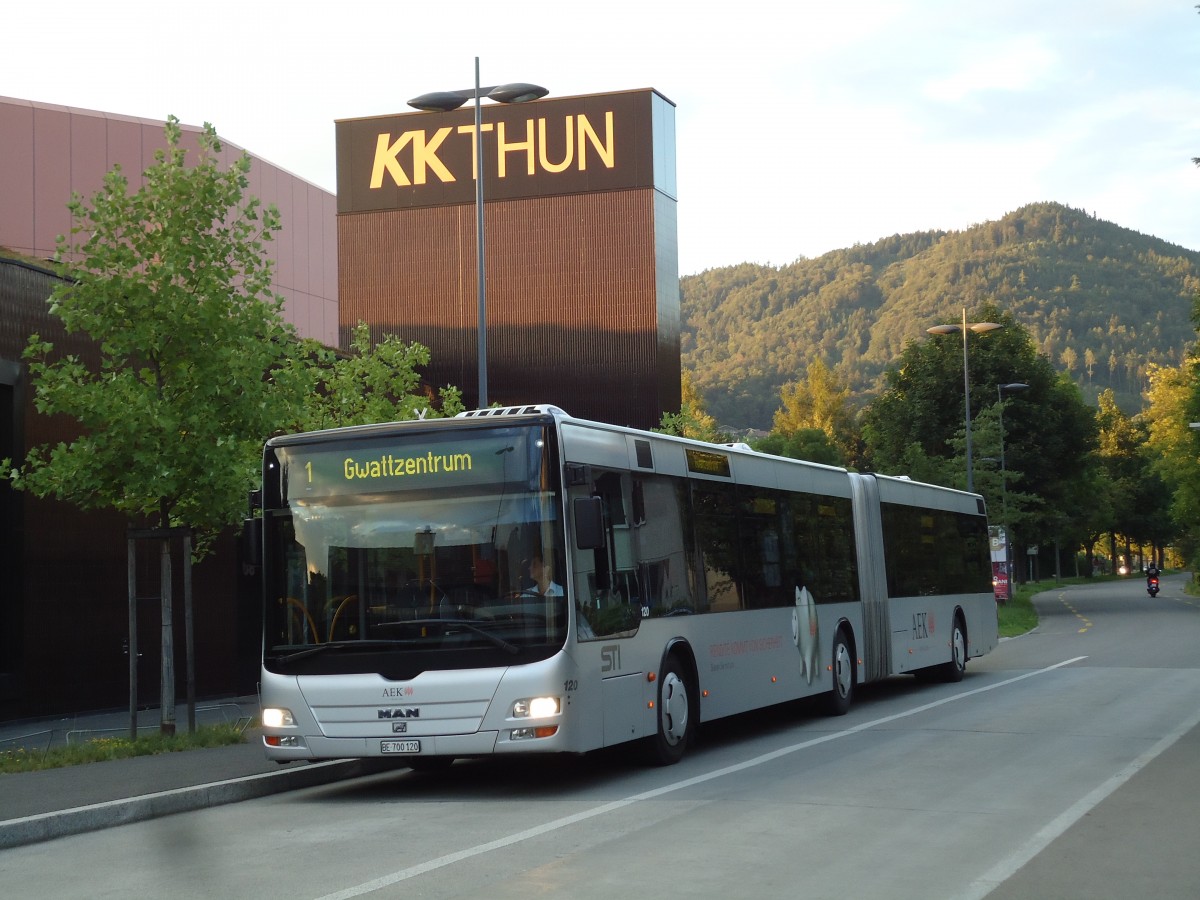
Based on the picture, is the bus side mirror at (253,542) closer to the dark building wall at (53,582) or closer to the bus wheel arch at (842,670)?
the dark building wall at (53,582)

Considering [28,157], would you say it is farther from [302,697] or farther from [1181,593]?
[1181,593]

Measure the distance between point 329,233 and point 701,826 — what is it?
43.3 m

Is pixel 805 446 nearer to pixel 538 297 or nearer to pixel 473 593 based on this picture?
pixel 538 297

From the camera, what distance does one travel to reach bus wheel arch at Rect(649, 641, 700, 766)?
1337cm

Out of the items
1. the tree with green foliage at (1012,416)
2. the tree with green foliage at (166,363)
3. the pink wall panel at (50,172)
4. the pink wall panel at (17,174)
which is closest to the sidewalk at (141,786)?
the tree with green foliage at (166,363)

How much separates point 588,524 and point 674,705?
9.54 feet

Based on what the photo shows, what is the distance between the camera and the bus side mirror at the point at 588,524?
37.7 ft

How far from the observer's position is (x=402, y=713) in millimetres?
11664

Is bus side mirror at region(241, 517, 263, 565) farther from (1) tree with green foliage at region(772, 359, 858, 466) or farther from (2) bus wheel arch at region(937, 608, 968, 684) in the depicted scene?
(1) tree with green foliage at region(772, 359, 858, 466)

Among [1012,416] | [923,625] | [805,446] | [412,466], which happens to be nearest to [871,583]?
[923,625]

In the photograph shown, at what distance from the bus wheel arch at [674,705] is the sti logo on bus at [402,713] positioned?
8.12 feet

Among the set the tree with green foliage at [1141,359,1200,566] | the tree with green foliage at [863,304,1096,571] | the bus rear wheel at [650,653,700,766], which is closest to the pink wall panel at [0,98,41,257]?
the bus rear wheel at [650,653,700,766]

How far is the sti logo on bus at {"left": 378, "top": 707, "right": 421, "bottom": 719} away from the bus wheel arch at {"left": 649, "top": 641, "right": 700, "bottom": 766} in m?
2.47

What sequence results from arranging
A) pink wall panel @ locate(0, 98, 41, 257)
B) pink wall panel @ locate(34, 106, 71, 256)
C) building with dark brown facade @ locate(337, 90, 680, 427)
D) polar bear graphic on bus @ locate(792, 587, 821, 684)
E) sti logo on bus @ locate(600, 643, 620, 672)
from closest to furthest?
sti logo on bus @ locate(600, 643, 620, 672), polar bear graphic on bus @ locate(792, 587, 821, 684), pink wall panel @ locate(0, 98, 41, 257), pink wall panel @ locate(34, 106, 71, 256), building with dark brown facade @ locate(337, 90, 680, 427)
